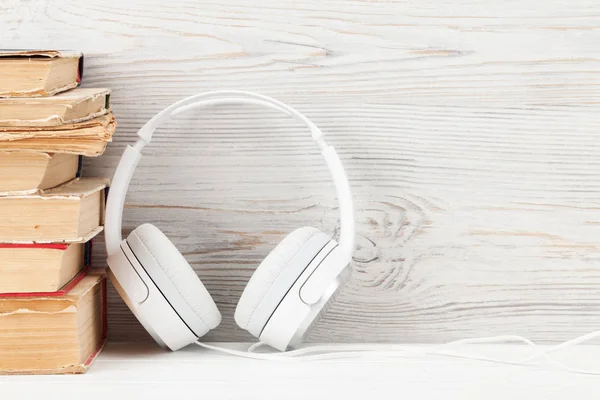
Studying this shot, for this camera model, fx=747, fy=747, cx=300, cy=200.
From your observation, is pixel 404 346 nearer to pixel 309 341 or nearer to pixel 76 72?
pixel 309 341

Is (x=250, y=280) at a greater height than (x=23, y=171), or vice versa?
(x=23, y=171)

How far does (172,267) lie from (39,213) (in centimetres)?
15

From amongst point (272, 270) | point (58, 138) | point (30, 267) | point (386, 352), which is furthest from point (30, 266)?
point (386, 352)

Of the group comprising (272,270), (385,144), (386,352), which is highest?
(385,144)

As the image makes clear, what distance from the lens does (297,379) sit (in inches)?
30.6

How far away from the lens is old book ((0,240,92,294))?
751mm

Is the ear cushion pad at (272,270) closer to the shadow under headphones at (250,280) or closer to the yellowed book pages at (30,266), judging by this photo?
the shadow under headphones at (250,280)

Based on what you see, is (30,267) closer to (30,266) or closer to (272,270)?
(30,266)

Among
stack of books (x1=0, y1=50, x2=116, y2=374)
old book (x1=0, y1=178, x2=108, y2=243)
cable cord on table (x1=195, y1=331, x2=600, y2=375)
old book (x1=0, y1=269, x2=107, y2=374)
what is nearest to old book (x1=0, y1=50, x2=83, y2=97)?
stack of books (x1=0, y1=50, x2=116, y2=374)

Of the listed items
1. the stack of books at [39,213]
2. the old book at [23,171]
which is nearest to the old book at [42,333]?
the stack of books at [39,213]

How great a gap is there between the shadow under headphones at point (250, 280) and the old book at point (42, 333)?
7 centimetres

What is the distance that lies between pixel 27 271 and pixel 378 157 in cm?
42

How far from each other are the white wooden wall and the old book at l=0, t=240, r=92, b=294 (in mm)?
170

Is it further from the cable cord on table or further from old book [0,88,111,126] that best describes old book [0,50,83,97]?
the cable cord on table
